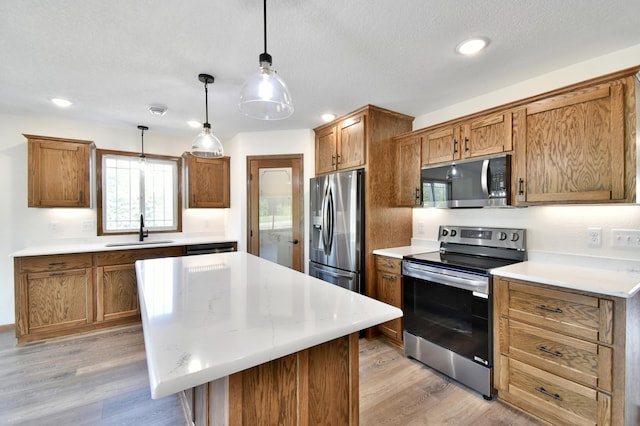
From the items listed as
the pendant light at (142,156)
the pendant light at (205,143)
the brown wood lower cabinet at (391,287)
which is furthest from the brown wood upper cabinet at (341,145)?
the pendant light at (142,156)

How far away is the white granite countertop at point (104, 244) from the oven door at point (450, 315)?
2567 millimetres

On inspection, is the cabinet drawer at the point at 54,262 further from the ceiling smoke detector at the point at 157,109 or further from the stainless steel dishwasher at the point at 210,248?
the ceiling smoke detector at the point at 157,109

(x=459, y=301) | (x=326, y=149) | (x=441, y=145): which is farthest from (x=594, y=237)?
(x=326, y=149)

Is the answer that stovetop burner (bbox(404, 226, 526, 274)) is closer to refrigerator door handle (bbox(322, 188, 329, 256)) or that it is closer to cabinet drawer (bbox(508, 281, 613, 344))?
cabinet drawer (bbox(508, 281, 613, 344))

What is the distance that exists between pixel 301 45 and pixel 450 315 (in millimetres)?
2280

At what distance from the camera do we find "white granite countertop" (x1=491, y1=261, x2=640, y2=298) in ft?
5.10

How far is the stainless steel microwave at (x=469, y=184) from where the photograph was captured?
2.25 m

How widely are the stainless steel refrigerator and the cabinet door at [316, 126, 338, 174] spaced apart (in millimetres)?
251

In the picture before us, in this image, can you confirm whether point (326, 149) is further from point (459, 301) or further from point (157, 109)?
point (459, 301)

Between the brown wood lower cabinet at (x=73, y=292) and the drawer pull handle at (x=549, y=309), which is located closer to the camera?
the drawer pull handle at (x=549, y=309)

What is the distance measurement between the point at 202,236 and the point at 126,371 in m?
2.21

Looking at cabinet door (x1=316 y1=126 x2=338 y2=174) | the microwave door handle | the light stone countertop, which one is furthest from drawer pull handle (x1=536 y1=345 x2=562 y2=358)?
cabinet door (x1=316 y1=126 x2=338 y2=174)

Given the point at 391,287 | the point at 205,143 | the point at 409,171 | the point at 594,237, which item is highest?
the point at 205,143

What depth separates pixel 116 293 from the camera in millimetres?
3307
